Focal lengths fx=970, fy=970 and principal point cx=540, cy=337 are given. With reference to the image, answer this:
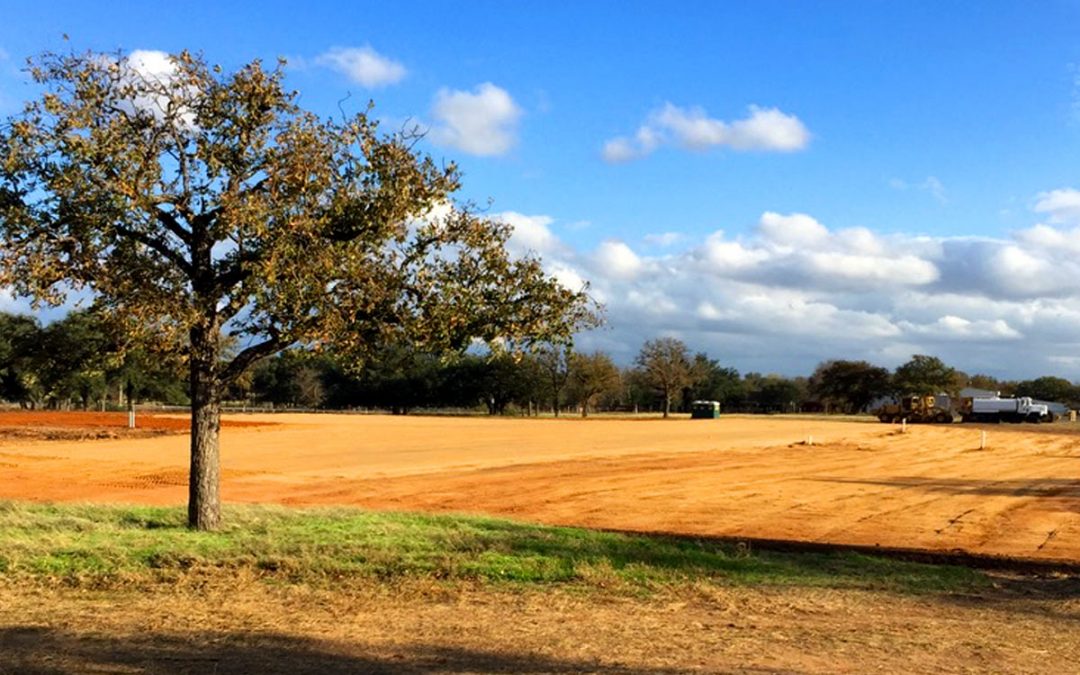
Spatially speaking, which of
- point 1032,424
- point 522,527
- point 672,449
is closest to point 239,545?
point 522,527

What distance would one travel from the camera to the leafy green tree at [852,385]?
128 m

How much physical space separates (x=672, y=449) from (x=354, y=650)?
3602 centimetres

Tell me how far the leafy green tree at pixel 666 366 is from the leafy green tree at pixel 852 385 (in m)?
32.6

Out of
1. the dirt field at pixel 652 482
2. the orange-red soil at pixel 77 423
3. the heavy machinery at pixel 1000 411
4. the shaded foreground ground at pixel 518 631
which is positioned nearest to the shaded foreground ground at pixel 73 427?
the orange-red soil at pixel 77 423

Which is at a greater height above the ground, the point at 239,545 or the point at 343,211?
the point at 343,211

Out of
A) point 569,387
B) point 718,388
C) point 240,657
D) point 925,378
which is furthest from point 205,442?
point 718,388

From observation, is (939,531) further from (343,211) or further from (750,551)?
(343,211)

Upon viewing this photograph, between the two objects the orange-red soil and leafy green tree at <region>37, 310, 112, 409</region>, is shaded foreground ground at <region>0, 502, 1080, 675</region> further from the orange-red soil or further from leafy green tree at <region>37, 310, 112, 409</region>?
the orange-red soil

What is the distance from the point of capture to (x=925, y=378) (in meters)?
120

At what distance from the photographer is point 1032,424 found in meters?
83.1

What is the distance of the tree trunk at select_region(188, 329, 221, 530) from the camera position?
39.9ft

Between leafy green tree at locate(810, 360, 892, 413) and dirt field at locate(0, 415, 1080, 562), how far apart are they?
267 ft

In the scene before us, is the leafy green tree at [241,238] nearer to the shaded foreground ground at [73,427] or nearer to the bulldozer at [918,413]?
the shaded foreground ground at [73,427]

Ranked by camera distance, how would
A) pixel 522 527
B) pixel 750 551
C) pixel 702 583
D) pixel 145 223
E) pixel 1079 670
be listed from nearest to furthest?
1. pixel 1079 670
2. pixel 702 583
3. pixel 145 223
4. pixel 750 551
5. pixel 522 527
